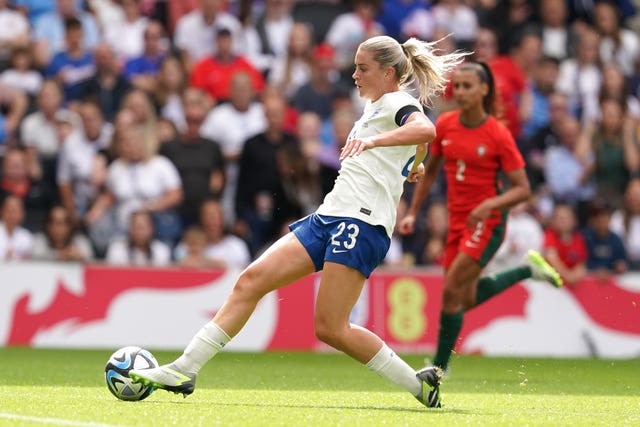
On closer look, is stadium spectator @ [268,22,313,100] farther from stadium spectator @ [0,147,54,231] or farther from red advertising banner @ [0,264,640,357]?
red advertising banner @ [0,264,640,357]

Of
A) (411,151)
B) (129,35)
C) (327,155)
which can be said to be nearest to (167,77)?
(129,35)

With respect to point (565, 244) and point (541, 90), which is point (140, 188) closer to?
point (565, 244)

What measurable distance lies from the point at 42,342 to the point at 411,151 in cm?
722

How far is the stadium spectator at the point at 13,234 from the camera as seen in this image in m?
14.4

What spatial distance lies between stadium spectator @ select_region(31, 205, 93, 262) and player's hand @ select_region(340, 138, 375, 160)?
295 inches

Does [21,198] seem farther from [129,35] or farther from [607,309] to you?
[607,309]

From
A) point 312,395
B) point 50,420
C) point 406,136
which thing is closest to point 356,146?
point 406,136

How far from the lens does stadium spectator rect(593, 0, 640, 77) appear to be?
1794 centimetres

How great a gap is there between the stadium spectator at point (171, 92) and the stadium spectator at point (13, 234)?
98.4 inches

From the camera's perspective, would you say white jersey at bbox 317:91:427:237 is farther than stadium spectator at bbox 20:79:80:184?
No

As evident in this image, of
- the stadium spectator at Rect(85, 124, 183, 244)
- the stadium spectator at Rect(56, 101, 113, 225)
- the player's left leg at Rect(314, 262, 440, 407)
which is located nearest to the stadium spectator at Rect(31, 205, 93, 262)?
the stadium spectator at Rect(85, 124, 183, 244)

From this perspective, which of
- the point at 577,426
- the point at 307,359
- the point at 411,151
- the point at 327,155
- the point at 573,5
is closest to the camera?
the point at 577,426

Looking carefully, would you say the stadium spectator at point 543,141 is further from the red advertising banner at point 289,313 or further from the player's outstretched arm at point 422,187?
the player's outstretched arm at point 422,187

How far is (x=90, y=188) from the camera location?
597 inches
